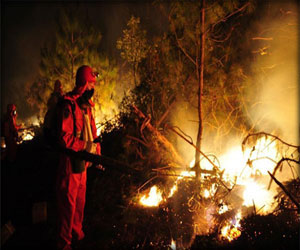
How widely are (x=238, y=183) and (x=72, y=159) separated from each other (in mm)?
3584

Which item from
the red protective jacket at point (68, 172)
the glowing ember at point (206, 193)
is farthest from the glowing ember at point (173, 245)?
the red protective jacket at point (68, 172)

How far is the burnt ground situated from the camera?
3.45 metres

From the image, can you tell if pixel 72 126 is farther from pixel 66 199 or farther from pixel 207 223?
pixel 207 223

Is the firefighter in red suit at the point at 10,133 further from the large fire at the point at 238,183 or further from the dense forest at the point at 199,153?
the large fire at the point at 238,183

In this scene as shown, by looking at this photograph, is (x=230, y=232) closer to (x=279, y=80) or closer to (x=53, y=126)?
(x=53, y=126)

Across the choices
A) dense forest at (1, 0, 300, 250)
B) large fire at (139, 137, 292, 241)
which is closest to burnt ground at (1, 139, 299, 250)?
dense forest at (1, 0, 300, 250)

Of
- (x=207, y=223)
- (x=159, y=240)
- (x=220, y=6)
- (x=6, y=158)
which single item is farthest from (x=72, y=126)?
(x=6, y=158)

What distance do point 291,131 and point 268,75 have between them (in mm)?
1445

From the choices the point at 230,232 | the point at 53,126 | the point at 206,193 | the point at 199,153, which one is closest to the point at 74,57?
the point at 199,153

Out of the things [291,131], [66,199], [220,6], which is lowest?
[66,199]

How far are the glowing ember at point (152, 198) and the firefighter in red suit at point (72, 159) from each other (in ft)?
4.48

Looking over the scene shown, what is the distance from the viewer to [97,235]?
3941 mm

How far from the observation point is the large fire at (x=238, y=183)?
4.07m

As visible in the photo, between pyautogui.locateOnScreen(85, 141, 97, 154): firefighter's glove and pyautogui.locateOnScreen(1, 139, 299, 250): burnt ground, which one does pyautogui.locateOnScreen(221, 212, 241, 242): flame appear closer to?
pyautogui.locateOnScreen(1, 139, 299, 250): burnt ground
